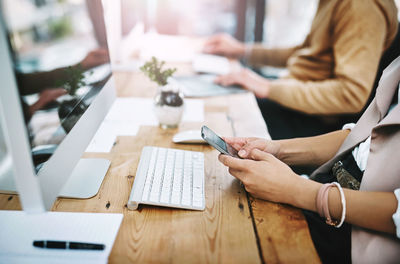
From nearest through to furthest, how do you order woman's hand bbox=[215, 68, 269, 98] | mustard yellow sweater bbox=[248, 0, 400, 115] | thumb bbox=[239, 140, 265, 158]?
1. thumb bbox=[239, 140, 265, 158]
2. mustard yellow sweater bbox=[248, 0, 400, 115]
3. woman's hand bbox=[215, 68, 269, 98]

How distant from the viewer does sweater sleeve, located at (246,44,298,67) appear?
193 cm

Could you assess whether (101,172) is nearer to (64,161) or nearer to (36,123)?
(64,161)

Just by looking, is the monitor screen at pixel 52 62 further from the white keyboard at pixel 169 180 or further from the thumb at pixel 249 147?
the thumb at pixel 249 147

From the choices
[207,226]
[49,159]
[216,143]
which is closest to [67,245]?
[49,159]

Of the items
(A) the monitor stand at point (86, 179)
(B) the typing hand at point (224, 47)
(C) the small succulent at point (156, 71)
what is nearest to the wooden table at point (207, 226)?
(A) the monitor stand at point (86, 179)

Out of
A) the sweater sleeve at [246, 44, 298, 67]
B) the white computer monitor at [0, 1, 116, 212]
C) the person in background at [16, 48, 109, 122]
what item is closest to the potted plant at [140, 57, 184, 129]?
the white computer monitor at [0, 1, 116, 212]

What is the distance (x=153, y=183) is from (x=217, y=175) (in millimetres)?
182

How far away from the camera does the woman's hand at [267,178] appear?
69 centimetres

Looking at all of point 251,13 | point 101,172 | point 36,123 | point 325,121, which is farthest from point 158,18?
point 36,123

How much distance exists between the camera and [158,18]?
2.77 metres

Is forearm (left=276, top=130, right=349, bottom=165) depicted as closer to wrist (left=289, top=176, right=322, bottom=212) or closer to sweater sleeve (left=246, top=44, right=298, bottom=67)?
wrist (left=289, top=176, right=322, bottom=212)

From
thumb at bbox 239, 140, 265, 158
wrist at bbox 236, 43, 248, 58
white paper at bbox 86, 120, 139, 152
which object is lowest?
white paper at bbox 86, 120, 139, 152

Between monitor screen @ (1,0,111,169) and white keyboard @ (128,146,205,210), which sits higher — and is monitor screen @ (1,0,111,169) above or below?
above

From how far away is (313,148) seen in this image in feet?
3.10
